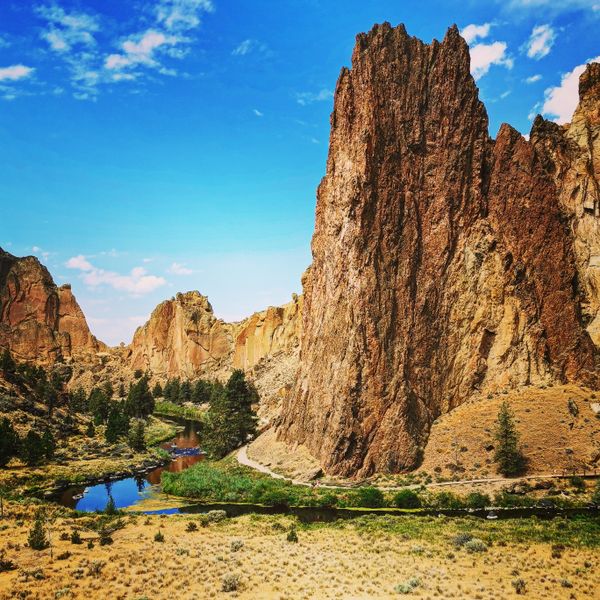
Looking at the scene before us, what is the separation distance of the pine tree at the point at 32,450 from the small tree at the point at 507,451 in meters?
52.7

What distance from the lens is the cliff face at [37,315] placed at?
173250mm

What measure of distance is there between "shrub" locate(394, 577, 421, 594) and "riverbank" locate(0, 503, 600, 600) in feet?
0.20

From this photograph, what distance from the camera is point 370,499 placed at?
153 ft

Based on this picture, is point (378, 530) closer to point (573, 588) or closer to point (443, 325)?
point (573, 588)

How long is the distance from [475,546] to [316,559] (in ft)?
33.8

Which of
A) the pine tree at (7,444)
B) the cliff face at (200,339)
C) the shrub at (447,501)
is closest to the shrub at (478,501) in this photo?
the shrub at (447,501)

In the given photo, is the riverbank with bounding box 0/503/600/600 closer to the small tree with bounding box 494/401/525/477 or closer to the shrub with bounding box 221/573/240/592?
the shrub with bounding box 221/573/240/592

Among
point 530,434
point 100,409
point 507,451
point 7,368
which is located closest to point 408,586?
point 507,451

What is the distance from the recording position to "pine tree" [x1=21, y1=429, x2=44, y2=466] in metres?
61.6

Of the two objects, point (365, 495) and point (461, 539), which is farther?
point (365, 495)

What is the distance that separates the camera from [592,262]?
6688 cm

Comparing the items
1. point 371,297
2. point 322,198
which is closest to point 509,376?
point 371,297

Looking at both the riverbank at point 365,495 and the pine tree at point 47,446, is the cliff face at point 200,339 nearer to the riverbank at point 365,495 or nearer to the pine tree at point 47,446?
the pine tree at point 47,446

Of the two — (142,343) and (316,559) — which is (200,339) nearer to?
(142,343)
